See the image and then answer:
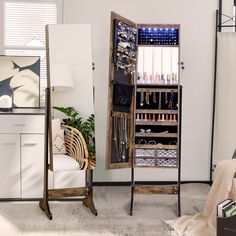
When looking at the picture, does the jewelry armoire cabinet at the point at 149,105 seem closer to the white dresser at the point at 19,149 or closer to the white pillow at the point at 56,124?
the white pillow at the point at 56,124

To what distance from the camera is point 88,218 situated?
4.25 m

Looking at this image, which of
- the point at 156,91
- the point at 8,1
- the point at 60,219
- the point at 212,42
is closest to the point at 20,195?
the point at 60,219

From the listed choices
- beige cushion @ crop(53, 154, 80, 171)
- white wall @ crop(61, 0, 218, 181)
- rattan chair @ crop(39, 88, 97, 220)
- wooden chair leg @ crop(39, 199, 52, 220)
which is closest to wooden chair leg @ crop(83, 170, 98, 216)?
rattan chair @ crop(39, 88, 97, 220)

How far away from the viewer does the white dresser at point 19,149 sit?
4754 mm

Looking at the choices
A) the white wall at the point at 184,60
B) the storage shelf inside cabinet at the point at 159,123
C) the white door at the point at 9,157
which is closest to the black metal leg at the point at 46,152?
the white door at the point at 9,157

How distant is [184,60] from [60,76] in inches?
72.2

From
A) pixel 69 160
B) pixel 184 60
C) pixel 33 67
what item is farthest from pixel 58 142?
pixel 184 60

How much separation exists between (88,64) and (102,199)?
1.52 meters

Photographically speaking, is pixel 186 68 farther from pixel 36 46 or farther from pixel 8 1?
pixel 8 1

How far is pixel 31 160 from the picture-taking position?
15.7 feet

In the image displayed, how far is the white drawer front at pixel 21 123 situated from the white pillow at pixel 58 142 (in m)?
0.26

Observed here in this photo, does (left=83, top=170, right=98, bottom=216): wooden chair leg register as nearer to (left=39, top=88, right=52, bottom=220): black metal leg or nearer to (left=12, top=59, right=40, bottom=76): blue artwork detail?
(left=39, top=88, right=52, bottom=220): black metal leg

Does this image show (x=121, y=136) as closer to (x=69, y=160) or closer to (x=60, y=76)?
(x=69, y=160)

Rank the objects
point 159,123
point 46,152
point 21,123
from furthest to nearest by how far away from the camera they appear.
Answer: point 21,123
point 159,123
point 46,152
